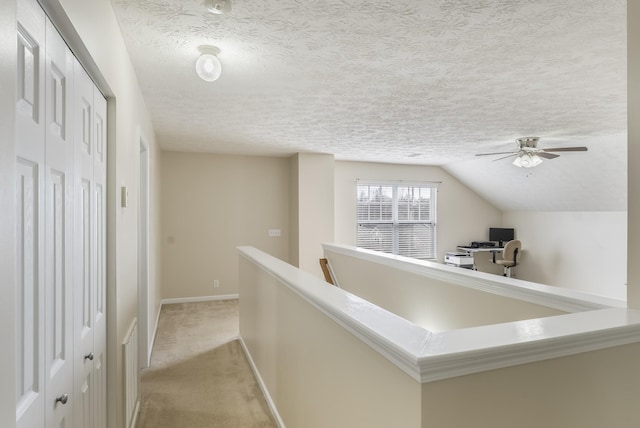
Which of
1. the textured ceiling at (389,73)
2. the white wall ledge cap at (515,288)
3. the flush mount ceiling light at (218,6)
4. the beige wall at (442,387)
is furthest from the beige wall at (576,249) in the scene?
the flush mount ceiling light at (218,6)

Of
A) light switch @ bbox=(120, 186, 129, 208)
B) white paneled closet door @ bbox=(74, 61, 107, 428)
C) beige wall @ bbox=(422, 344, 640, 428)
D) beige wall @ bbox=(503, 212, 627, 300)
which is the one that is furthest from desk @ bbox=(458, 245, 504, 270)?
white paneled closet door @ bbox=(74, 61, 107, 428)

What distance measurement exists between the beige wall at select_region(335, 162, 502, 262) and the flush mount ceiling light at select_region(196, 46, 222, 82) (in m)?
4.61

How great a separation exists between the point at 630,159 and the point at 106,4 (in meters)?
2.38

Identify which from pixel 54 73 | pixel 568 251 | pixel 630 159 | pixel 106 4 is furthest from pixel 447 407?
pixel 568 251

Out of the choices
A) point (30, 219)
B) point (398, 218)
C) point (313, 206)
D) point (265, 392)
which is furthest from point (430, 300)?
point (398, 218)

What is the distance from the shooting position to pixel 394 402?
105 centimetres

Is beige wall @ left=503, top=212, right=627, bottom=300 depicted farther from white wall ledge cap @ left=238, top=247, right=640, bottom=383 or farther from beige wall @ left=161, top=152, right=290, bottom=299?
white wall ledge cap @ left=238, top=247, right=640, bottom=383

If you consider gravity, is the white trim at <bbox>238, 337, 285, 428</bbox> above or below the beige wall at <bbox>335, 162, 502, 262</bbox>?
below

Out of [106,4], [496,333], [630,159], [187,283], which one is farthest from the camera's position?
[187,283]

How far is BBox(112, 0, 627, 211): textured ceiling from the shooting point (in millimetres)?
1884

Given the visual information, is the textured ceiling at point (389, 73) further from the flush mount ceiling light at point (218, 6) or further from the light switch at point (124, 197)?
the light switch at point (124, 197)

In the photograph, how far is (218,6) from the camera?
1709mm

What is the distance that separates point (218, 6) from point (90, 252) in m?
1.26

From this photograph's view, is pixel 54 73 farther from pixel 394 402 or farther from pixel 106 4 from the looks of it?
pixel 394 402
